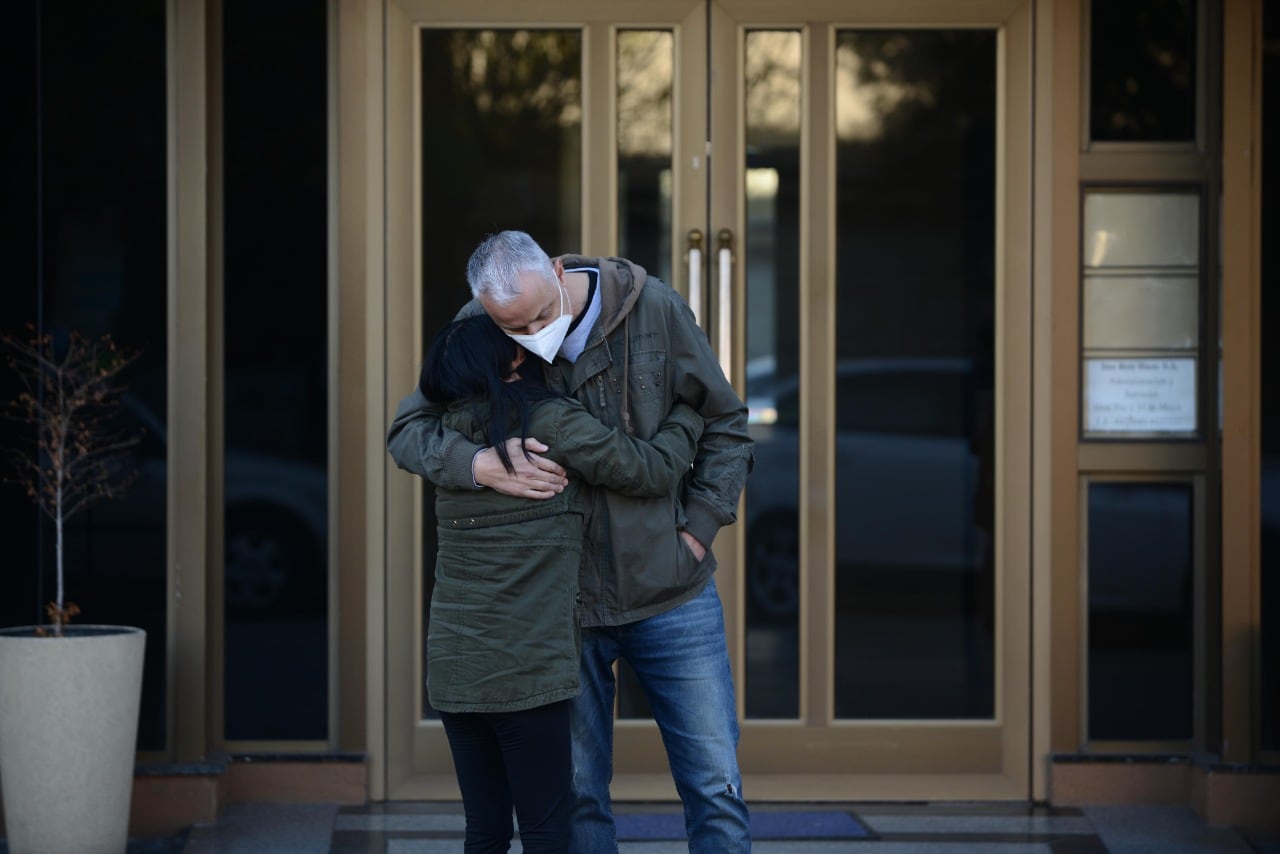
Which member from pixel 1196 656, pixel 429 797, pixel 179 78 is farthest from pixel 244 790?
pixel 1196 656

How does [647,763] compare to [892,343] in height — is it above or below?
below

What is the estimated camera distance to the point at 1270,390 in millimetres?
5625

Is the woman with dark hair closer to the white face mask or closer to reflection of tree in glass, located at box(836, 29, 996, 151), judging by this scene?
the white face mask

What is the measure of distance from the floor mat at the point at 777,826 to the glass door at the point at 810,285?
0.46ft

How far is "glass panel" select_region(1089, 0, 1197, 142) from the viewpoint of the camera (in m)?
5.73

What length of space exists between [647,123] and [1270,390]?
2.14m

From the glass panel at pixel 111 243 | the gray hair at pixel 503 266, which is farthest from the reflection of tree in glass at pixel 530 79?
the gray hair at pixel 503 266

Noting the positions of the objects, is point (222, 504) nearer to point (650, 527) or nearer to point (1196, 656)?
point (650, 527)

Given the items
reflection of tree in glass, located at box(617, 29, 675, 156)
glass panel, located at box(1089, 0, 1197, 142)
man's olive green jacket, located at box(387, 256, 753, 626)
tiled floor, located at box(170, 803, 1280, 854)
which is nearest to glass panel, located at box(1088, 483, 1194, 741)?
tiled floor, located at box(170, 803, 1280, 854)

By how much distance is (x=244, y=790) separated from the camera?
5.76m

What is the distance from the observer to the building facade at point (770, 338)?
5.62m

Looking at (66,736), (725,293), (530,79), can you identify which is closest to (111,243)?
(530,79)

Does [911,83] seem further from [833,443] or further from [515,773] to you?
[515,773]

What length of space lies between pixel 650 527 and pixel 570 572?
0.28 meters
